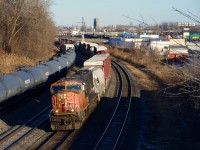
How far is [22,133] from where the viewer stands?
17.0 metres

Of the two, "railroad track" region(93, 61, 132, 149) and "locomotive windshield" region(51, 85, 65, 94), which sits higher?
"locomotive windshield" region(51, 85, 65, 94)

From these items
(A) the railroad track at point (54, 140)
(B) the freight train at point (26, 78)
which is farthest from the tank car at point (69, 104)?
(B) the freight train at point (26, 78)

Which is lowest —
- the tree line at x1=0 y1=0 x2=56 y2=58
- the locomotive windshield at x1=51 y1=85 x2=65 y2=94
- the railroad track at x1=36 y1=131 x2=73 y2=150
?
the railroad track at x1=36 y1=131 x2=73 y2=150

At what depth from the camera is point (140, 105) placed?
23.0 m

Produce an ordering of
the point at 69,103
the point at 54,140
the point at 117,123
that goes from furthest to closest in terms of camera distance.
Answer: the point at 117,123, the point at 69,103, the point at 54,140

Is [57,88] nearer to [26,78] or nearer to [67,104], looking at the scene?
[67,104]

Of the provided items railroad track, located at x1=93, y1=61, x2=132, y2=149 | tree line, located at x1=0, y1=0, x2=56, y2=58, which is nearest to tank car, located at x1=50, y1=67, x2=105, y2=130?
railroad track, located at x1=93, y1=61, x2=132, y2=149

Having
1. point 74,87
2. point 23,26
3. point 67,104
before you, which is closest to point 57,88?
point 74,87

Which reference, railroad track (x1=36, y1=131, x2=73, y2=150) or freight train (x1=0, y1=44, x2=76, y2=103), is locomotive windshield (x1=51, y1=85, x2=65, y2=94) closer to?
railroad track (x1=36, y1=131, x2=73, y2=150)

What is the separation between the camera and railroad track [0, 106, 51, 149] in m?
15.1

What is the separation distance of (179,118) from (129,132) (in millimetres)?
3981

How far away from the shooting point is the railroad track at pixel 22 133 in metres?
15.1

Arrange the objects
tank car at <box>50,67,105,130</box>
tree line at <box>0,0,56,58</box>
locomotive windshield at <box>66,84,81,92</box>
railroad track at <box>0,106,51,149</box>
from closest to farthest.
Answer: railroad track at <box>0,106,51,149</box>
tank car at <box>50,67,105,130</box>
locomotive windshield at <box>66,84,81,92</box>
tree line at <box>0,0,56,58</box>

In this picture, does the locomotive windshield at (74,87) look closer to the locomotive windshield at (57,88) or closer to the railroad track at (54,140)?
the locomotive windshield at (57,88)
